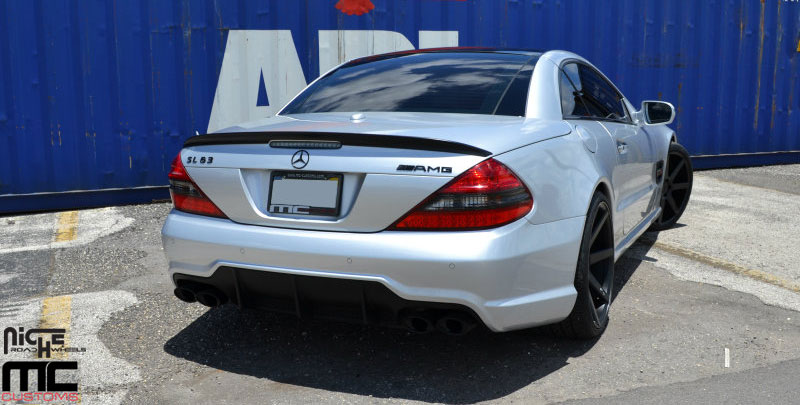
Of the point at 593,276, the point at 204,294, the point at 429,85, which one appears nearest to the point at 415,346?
the point at 593,276

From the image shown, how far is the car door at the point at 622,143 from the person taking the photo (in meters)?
3.90

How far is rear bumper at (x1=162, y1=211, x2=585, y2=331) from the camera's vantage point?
267cm

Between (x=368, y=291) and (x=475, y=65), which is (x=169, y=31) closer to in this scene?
(x=475, y=65)

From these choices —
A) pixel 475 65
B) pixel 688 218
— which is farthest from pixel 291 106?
pixel 688 218

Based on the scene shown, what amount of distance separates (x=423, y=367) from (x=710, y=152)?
789 cm

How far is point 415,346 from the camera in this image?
346 centimetres

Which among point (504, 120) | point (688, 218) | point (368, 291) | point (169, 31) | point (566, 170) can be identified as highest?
point (169, 31)

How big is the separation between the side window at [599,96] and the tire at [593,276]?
71 cm

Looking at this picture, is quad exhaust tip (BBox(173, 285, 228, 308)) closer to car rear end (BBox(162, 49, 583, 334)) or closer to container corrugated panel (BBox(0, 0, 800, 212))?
car rear end (BBox(162, 49, 583, 334))

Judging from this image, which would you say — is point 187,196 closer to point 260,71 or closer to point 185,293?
point 185,293

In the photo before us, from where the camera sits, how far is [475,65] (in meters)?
3.67

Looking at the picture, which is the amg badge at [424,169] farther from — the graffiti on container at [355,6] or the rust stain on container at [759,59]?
the rust stain on container at [759,59]

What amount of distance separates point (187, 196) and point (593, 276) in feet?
5.95

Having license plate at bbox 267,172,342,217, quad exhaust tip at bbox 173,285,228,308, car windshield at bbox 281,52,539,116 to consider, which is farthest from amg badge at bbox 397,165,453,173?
quad exhaust tip at bbox 173,285,228,308
